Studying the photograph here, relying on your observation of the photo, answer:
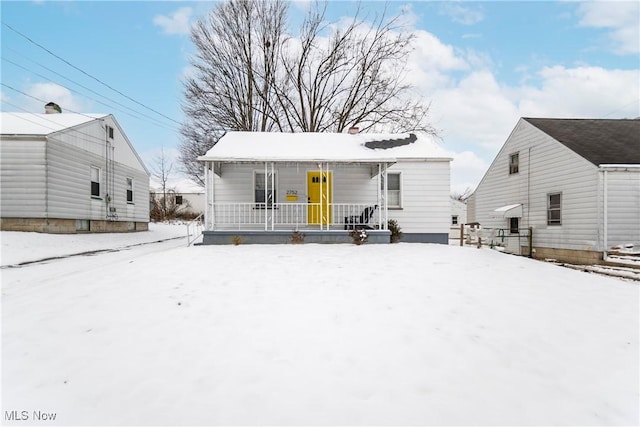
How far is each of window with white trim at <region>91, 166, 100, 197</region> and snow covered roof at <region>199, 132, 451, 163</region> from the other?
8778mm

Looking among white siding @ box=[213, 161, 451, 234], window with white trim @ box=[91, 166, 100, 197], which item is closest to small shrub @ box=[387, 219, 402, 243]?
white siding @ box=[213, 161, 451, 234]

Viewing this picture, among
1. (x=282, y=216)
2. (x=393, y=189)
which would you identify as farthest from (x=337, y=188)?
(x=282, y=216)

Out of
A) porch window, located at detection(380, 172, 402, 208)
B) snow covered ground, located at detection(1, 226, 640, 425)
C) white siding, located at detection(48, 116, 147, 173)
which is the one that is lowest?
snow covered ground, located at detection(1, 226, 640, 425)

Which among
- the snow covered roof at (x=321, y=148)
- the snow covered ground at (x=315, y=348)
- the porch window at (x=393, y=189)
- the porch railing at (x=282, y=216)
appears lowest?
the snow covered ground at (x=315, y=348)

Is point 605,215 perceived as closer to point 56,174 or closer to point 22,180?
point 56,174

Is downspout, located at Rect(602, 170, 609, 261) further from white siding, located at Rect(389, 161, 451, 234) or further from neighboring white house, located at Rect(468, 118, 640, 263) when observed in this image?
white siding, located at Rect(389, 161, 451, 234)

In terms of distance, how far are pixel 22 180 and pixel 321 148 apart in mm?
12127

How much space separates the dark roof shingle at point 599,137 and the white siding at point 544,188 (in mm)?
488

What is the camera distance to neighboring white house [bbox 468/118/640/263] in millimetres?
11914

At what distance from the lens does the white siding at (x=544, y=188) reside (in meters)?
12.4

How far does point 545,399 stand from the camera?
298cm

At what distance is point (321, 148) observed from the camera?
11.7 metres

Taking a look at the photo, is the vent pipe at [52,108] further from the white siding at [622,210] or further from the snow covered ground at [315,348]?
the white siding at [622,210]

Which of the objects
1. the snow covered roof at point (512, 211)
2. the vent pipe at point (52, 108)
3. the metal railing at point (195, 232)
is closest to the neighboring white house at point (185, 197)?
the metal railing at point (195, 232)
